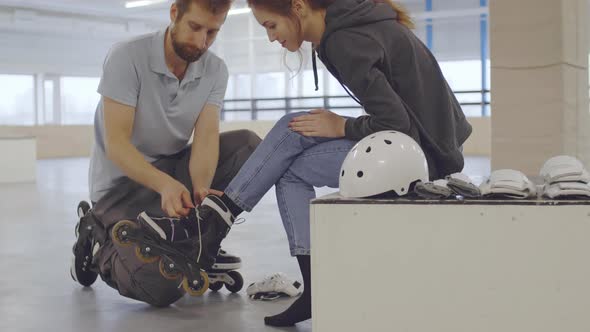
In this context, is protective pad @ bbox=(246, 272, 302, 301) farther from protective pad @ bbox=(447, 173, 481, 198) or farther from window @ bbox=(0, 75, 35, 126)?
window @ bbox=(0, 75, 35, 126)

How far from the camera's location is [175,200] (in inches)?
94.0

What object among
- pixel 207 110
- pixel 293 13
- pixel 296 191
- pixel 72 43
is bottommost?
pixel 296 191

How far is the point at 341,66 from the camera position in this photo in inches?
79.7

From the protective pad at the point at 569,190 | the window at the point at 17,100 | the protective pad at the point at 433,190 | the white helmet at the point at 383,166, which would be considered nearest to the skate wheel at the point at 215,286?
the white helmet at the point at 383,166

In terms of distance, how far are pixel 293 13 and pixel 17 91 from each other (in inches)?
748

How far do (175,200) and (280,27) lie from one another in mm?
644

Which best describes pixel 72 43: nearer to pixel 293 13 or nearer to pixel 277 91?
pixel 277 91

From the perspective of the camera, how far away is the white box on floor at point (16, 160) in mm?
9375

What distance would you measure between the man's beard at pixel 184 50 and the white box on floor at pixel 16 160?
7.27 m

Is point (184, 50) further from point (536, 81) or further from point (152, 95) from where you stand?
point (536, 81)

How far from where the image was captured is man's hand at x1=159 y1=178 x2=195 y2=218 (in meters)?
2.36

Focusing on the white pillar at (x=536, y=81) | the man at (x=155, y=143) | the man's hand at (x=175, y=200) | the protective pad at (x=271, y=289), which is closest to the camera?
the man's hand at (x=175, y=200)

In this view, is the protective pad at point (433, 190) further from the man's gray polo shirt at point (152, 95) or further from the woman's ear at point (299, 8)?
the man's gray polo shirt at point (152, 95)

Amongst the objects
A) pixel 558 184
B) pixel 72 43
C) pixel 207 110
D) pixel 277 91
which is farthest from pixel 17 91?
pixel 558 184
